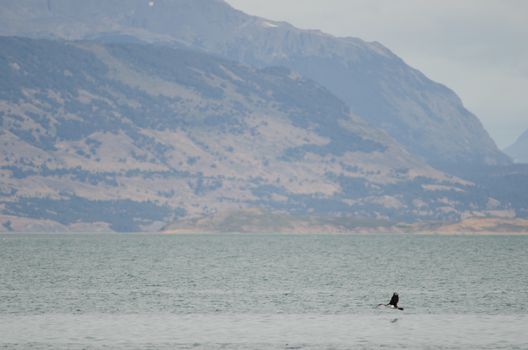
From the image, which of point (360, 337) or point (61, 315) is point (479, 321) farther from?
point (61, 315)

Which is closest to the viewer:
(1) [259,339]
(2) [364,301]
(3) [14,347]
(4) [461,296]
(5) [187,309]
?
(3) [14,347]

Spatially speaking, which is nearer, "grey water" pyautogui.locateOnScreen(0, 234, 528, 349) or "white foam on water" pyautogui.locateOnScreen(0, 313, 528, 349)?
"white foam on water" pyautogui.locateOnScreen(0, 313, 528, 349)

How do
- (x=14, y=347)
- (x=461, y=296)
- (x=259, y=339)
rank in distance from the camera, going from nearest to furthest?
(x=14, y=347) < (x=259, y=339) < (x=461, y=296)

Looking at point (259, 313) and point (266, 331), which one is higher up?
point (259, 313)

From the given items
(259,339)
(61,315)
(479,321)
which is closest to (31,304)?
(61,315)

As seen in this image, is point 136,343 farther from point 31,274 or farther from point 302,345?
point 31,274

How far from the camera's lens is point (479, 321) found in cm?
10019

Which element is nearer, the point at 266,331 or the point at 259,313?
the point at 266,331

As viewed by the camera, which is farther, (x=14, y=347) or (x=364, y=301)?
(x=364, y=301)

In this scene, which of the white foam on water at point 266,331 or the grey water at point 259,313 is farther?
the grey water at point 259,313

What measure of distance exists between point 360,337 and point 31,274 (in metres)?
115

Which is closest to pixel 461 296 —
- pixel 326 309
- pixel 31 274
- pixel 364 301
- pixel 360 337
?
pixel 364 301

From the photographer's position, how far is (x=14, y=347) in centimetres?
8044

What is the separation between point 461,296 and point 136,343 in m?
64.2
